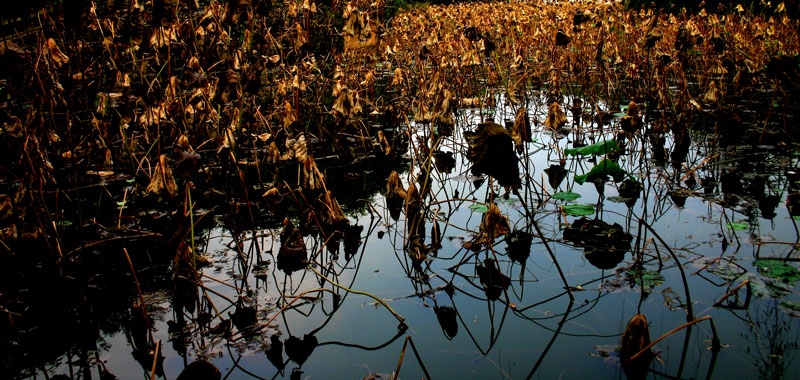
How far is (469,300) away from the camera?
1982 millimetres

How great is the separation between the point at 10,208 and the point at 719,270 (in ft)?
8.05

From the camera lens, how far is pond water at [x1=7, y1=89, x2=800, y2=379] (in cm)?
163

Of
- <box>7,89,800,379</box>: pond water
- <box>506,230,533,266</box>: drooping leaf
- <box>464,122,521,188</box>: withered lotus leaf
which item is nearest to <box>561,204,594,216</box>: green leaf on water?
<box>7,89,800,379</box>: pond water

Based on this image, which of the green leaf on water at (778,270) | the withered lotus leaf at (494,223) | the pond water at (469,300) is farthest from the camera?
the withered lotus leaf at (494,223)

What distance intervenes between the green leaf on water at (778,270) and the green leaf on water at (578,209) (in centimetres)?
73

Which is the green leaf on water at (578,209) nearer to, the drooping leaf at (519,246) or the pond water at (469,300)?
the pond water at (469,300)

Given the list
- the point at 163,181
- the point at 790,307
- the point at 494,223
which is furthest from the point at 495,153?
the point at 163,181

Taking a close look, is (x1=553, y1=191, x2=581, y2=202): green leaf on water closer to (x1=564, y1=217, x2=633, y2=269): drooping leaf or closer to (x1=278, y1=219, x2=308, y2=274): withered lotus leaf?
(x1=564, y1=217, x2=633, y2=269): drooping leaf

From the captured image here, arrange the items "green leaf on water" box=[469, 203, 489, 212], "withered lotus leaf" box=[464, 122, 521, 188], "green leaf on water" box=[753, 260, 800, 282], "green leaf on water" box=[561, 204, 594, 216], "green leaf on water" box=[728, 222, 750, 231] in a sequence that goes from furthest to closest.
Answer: "green leaf on water" box=[469, 203, 489, 212], "green leaf on water" box=[561, 204, 594, 216], "green leaf on water" box=[728, 222, 750, 231], "green leaf on water" box=[753, 260, 800, 282], "withered lotus leaf" box=[464, 122, 521, 188]

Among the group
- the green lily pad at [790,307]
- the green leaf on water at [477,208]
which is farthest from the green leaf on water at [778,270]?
the green leaf on water at [477,208]

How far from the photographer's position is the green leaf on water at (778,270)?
6.42 ft

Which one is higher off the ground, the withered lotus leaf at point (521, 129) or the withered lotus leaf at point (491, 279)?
the withered lotus leaf at point (521, 129)

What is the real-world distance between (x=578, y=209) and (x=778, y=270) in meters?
0.86

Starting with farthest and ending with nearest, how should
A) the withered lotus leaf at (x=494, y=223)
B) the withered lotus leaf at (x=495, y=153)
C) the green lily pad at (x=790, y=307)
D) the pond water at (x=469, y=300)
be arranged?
the withered lotus leaf at (x=494, y=223) → the withered lotus leaf at (x=495, y=153) → the green lily pad at (x=790, y=307) → the pond water at (x=469, y=300)
